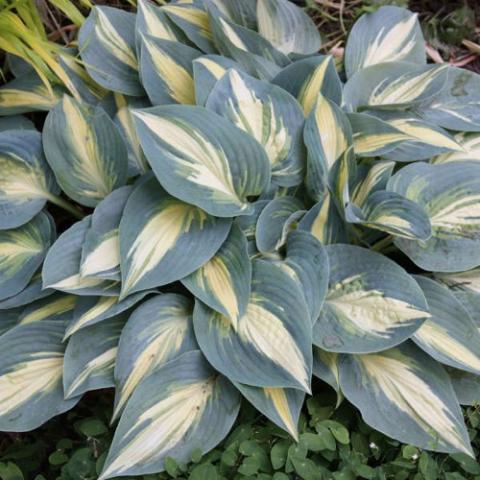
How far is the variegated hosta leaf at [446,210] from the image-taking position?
1.13 m

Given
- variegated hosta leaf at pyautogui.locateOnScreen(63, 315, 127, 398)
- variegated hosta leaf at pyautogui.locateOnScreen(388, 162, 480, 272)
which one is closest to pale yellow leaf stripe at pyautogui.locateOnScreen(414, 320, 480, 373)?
variegated hosta leaf at pyautogui.locateOnScreen(388, 162, 480, 272)

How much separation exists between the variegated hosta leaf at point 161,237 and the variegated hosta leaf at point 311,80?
33 centimetres

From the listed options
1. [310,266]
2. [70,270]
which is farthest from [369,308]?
[70,270]

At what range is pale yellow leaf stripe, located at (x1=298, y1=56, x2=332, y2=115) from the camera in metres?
1.23

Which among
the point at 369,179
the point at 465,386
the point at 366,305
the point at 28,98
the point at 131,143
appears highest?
the point at 28,98

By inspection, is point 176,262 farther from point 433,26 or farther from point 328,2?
point 433,26

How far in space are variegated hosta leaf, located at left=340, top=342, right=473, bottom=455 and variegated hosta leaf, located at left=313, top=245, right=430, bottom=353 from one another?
85 millimetres

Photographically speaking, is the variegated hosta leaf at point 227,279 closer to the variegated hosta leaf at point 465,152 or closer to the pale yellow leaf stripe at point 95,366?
the pale yellow leaf stripe at point 95,366

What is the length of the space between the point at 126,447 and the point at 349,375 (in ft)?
1.35

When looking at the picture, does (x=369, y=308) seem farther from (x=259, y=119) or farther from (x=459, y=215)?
(x=259, y=119)

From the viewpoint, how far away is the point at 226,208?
1.06 m

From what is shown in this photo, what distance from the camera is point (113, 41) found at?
4.34 ft

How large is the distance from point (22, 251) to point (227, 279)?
1.41ft

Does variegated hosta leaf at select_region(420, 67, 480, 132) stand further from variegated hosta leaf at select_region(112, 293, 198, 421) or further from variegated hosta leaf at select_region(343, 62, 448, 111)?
variegated hosta leaf at select_region(112, 293, 198, 421)
